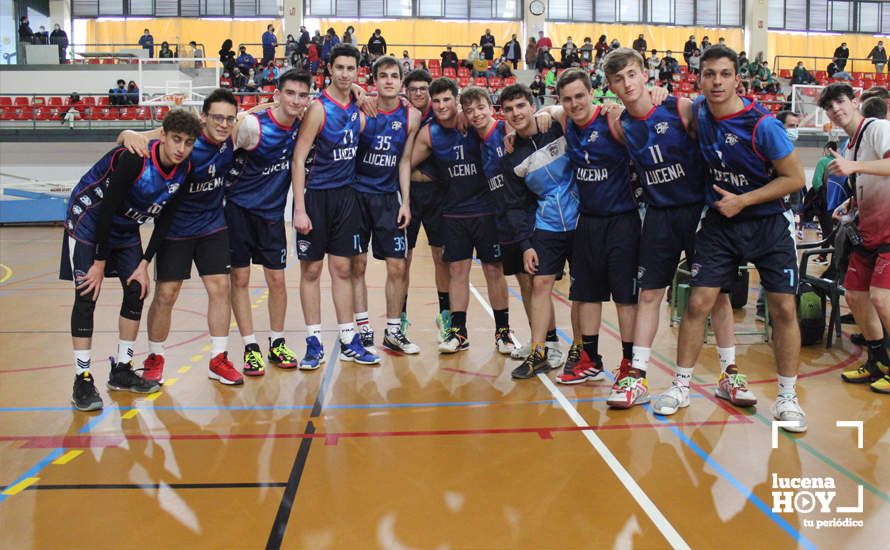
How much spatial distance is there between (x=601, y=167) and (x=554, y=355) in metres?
1.62

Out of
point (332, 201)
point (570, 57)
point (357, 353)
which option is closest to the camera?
point (332, 201)

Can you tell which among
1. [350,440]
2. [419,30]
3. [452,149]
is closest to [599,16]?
[419,30]

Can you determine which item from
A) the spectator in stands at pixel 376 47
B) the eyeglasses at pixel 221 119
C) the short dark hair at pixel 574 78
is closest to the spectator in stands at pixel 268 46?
the spectator in stands at pixel 376 47

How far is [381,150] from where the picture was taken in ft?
19.2

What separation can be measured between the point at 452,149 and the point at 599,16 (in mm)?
29380

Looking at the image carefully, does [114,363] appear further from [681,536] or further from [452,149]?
[681,536]

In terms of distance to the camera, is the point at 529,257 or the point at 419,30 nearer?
the point at 529,257

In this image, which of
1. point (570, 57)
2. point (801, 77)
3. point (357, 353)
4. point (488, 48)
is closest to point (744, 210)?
point (357, 353)

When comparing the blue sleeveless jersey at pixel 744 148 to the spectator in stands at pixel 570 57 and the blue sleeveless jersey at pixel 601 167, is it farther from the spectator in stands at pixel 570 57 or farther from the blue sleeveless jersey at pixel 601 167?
the spectator in stands at pixel 570 57

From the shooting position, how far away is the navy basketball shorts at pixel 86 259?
479cm

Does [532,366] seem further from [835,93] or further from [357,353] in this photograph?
[835,93]

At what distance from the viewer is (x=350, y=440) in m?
4.19

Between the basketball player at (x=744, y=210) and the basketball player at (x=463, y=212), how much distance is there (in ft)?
6.04

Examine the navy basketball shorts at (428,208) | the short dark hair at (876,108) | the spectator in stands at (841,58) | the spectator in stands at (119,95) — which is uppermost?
the spectator in stands at (841,58)
